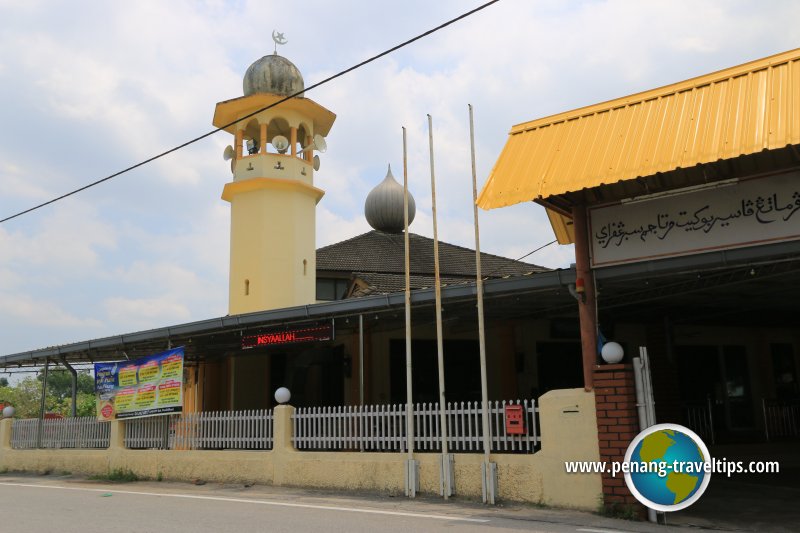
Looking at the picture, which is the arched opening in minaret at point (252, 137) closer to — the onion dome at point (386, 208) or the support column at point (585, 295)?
the onion dome at point (386, 208)

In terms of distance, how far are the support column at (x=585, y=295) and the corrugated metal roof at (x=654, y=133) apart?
34.6 inches

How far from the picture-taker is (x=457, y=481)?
982 cm

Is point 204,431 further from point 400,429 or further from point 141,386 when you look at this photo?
point 400,429

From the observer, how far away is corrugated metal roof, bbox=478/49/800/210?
24.6 ft

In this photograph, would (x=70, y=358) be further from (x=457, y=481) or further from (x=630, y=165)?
(x=630, y=165)

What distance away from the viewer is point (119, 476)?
45.4 ft

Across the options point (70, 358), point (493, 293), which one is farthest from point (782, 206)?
point (70, 358)

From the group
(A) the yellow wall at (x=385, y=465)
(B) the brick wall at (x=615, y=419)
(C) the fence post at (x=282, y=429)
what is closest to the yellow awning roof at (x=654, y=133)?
(B) the brick wall at (x=615, y=419)

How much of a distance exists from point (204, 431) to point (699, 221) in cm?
923

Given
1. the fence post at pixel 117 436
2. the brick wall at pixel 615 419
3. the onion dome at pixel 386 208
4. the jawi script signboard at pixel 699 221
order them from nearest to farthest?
the jawi script signboard at pixel 699 221 < the brick wall at pixel 615 419 < the fence post at pixel 117 436 < the onion dome at pixel 386 208

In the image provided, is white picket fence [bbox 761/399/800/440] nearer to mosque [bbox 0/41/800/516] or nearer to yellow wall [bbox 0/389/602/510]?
mosque [bbox 0/41/800/516]

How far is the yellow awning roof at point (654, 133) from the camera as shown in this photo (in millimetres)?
7492

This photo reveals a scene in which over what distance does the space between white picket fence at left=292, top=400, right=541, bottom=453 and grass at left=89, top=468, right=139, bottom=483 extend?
399 cm

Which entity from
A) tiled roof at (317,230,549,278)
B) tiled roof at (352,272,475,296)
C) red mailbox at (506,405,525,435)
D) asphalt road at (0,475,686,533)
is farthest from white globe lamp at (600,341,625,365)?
tiled roof at (317,230,549,278)
